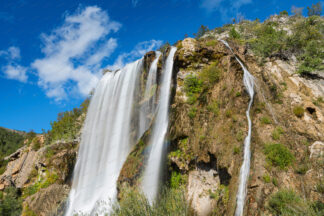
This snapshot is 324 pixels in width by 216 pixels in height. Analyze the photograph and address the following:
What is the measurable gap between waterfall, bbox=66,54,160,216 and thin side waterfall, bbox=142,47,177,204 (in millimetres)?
2979

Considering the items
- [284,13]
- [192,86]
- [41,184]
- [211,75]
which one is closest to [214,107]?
[211,75]

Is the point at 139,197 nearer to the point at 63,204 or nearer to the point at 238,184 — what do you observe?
the point at 238,184

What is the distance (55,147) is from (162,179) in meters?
15.0

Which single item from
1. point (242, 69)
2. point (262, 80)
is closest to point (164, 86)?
point (242, 69)

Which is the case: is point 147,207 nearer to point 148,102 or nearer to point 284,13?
point 148,102

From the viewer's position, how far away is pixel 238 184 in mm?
7473

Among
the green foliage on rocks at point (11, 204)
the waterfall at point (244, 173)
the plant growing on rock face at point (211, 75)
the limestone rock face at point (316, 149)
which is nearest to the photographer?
the waterfall at point (244, 173)

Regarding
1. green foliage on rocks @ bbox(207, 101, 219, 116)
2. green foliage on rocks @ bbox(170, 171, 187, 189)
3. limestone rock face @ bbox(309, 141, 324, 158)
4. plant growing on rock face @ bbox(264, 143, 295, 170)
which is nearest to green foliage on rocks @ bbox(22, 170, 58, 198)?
green foliage on rocks @ bbox(170, 171, 187, 189)

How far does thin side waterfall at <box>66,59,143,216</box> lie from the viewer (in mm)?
14562

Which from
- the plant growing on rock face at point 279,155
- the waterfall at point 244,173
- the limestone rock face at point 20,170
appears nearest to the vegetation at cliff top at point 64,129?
the limestone rock face at point 20,170

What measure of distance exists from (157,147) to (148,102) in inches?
233

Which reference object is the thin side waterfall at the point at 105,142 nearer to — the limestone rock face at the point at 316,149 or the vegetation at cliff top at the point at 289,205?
the vegetation at cliff top at the point at 289,205

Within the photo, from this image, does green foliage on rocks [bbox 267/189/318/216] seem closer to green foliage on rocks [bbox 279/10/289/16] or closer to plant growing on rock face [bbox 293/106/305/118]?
plant growing on rock face [bbox 293/106/305/118]

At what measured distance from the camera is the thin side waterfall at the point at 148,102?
15.9 m
